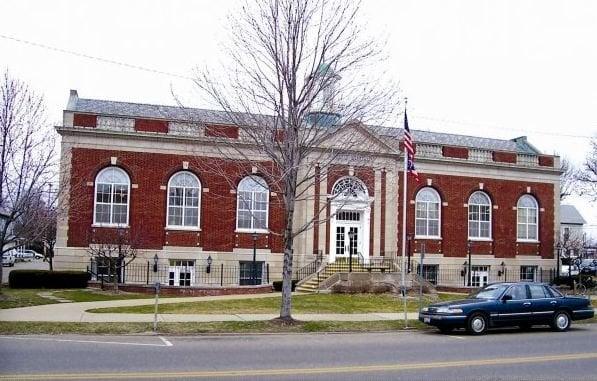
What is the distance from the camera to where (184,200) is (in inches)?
1316

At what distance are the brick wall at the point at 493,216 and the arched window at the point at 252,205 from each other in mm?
7806

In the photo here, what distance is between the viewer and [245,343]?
14688mm

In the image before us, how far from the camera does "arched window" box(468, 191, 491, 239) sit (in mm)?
38875

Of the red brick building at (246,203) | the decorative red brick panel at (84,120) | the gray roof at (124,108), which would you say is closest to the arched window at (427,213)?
the red brick building at (246,203)

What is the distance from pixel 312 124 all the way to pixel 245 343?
731 centimetres

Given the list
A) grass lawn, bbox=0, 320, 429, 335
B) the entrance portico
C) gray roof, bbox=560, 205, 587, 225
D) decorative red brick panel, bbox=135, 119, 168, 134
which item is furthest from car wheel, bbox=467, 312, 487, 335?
gray roof, bbox=560, 205, 587, 225

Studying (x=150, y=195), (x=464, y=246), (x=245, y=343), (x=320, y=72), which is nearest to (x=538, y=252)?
(x=464, y=246)

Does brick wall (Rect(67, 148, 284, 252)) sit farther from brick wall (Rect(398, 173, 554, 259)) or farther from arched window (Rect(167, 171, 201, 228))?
brick wall (Rect(398, 173, 554, 259))

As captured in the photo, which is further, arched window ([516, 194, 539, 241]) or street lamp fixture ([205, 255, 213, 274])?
arched window ([516, 194, 539, 241])

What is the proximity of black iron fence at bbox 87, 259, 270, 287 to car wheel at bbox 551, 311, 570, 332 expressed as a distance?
16.2 meters

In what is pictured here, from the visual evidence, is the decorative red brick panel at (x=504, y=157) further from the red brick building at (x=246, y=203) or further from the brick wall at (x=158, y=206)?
the brick wall at (x=158, y=206)

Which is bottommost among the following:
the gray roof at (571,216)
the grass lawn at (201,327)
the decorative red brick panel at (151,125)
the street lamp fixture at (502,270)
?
the grass lawn at (201,327)

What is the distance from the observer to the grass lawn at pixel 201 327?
1594 cm

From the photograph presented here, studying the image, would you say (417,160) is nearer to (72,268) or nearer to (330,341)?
(72,268)
